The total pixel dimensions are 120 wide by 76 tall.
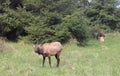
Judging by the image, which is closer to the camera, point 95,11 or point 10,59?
point 10,59

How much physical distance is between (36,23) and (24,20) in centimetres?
93

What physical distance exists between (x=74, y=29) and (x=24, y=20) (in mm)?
4057

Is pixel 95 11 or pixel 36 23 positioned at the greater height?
pixel 36 23

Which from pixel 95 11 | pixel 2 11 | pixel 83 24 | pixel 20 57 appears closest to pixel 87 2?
pixel 95 11

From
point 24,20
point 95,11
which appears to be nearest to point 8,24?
point 24,20

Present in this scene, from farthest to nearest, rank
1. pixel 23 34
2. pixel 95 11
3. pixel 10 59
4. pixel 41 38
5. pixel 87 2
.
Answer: pixel 87 2 < pixel 95 11 < pixel 23 34 < pixel 41 38 < pixel 10 59

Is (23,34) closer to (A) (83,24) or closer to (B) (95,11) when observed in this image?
(A) (83,24)

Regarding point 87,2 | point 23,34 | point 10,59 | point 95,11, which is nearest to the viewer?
point 10,59

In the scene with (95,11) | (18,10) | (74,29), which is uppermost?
(18,10)

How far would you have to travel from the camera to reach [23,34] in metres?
25.1

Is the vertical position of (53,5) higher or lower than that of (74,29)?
higher

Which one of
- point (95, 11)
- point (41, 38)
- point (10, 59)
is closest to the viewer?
point (10, 59)

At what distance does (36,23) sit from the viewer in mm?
23672

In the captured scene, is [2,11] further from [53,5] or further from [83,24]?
[83,24]
